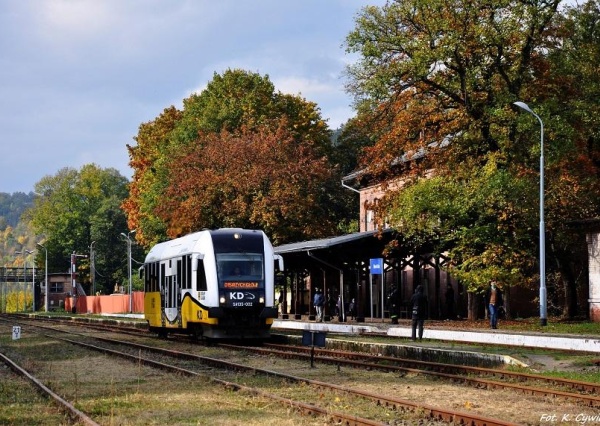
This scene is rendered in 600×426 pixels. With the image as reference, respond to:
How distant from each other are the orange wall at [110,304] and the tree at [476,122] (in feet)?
150

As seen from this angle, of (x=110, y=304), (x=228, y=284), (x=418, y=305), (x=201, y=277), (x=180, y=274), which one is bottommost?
(x=110, y=304)

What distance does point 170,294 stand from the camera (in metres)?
31.2

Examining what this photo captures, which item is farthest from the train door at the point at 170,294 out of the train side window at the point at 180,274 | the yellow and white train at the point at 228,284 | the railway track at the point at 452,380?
the railway track at the point at 452,380

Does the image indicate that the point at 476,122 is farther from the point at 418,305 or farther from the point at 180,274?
the point at 180,274

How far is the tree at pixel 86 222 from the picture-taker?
115m

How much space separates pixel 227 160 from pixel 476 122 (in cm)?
2260

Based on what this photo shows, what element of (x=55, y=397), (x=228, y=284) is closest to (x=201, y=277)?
(x=228, y=284)

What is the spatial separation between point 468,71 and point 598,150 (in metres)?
7.85

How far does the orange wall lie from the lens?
81125mm

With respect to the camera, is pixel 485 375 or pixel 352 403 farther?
pixel 485 375

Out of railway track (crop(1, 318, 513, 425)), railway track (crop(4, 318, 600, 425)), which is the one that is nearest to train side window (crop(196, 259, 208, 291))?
railway track (crop(4, 318, 600, 425))

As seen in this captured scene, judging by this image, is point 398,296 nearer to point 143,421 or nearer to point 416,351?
point 416,351

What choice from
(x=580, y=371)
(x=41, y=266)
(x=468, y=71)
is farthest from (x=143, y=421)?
(x=41, y=266)

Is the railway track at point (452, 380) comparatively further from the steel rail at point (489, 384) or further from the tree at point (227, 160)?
the tree at point (227, 160)
